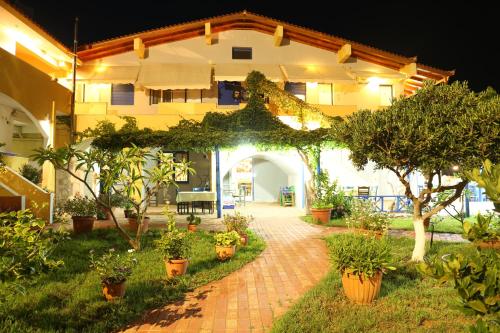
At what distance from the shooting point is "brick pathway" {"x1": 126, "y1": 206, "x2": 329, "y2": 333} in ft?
14.2

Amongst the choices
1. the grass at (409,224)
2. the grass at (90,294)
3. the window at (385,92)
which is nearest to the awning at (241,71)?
the window at (385,92)

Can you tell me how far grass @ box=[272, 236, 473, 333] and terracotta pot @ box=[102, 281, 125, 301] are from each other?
2274mm

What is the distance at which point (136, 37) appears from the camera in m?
16.8

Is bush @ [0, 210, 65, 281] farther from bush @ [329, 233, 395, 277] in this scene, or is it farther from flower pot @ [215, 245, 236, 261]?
flower pot @ [215, 245, 236, 261]

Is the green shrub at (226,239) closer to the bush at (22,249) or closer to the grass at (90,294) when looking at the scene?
the grass at (90,294)

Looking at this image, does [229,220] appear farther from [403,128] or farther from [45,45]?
[45,45]

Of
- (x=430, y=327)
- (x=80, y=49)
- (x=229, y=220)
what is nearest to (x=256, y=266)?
(x=229, y=220)

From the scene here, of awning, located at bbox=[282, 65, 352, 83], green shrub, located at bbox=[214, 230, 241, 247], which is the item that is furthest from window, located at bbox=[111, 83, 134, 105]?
green shrub, located at bbox=[214, 230, 241, 247]

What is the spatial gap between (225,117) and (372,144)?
9.74 metres

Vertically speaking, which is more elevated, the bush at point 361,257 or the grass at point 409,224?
the bush at point 361,257

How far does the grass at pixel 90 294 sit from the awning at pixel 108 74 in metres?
10.0

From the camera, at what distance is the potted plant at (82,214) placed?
9.69 metres

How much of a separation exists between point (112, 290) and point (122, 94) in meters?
14.4

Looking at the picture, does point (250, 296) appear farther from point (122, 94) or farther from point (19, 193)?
point (122, 94)
